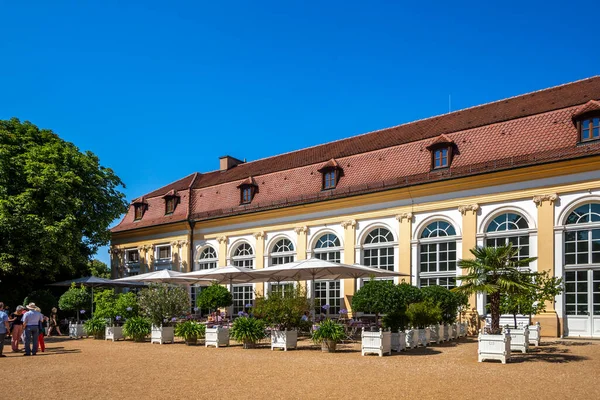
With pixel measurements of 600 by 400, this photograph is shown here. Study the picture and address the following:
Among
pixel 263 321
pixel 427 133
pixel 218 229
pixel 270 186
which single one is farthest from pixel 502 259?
pixel 218 229

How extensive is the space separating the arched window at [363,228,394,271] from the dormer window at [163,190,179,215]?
13125mm

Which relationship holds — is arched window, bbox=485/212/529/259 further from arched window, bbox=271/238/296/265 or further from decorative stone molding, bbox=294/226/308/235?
arched window, bbox=271/238/296/265

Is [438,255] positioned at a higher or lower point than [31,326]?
higher

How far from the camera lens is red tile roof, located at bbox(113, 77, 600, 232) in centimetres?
2109

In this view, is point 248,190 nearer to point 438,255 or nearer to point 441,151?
point 441,151

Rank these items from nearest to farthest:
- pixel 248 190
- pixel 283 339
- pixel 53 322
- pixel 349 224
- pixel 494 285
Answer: pixel 494 285 → pixel 283 339 → pixel 53 322 → pixel 349 224 → pixel 248 190

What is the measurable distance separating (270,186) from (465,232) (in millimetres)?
10687

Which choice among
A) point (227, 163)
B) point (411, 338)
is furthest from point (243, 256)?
point (411, 338)

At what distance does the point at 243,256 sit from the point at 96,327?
9.68 m

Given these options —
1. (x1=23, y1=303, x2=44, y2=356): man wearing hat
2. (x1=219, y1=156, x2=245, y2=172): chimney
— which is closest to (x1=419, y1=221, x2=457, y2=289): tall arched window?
(x1=23, y1=303, x2=44, y2=356): man wearing hat

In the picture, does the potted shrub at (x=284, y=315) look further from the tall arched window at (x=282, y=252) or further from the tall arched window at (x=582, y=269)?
the tall arched window at (x=282, y=252)

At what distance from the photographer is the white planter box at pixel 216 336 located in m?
18.2

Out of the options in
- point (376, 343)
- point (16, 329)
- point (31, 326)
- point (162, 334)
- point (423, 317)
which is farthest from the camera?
point (162, 334)

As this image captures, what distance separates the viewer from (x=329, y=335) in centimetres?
1590
